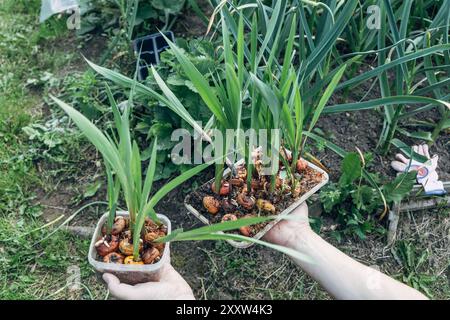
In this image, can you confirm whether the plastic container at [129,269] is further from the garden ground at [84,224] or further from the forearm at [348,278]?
the forearm at [348,278]

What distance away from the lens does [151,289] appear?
3.67 feet

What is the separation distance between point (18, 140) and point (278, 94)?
1142mm

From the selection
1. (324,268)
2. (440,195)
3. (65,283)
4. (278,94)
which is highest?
(278,94)

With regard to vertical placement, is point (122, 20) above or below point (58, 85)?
above

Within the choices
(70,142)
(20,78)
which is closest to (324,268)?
(70,142)

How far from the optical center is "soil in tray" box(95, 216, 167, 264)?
1.10m

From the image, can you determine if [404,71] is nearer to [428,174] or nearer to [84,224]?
[428,174]

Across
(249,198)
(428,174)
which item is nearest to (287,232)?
(249,198)

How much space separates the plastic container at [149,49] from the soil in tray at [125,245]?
2.62 feet

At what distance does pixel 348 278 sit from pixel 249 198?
30cm

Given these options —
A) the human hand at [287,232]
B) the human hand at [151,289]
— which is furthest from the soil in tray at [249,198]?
the human hand at [151,289]

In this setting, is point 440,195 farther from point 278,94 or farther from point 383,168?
point 278,94

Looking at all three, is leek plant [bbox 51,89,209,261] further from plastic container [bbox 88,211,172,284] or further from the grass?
the grass

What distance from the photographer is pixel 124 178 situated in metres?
1.04
